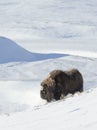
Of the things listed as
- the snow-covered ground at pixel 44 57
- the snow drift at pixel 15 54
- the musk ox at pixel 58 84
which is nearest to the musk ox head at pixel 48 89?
the musk ox at pixel 58 84

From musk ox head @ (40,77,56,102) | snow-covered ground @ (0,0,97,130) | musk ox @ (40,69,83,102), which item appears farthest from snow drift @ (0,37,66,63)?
musk ox head @ (40,77,56,102)

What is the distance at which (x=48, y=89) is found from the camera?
1051 cm

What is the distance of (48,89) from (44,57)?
7120 centimetres

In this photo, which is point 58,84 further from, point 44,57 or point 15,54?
point 15,54

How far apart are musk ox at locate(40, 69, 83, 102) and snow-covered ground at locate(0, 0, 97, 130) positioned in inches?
18.7

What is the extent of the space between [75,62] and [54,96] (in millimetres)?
62929

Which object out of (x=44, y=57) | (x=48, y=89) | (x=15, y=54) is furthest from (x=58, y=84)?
(x=15, y=54)

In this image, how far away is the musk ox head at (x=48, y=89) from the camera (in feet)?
34.4

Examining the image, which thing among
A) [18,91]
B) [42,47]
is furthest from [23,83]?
[42,47]

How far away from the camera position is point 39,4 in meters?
148

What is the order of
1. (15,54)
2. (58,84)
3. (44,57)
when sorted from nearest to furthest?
(58,84)
(44,57)
(15,54)

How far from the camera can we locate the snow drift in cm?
8116

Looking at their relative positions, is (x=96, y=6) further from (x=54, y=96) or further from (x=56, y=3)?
(x=54, y=96)

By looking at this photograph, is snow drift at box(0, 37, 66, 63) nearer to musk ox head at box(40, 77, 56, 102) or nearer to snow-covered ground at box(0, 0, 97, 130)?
snow-covered ground at box(0, 0, 97, 130)
